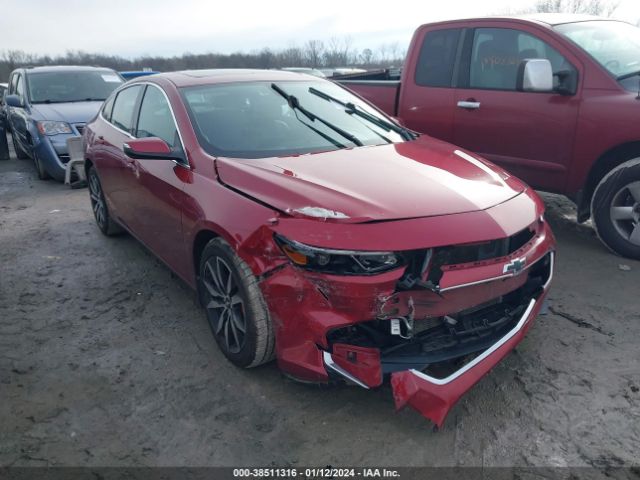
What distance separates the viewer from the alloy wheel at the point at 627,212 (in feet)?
13.8

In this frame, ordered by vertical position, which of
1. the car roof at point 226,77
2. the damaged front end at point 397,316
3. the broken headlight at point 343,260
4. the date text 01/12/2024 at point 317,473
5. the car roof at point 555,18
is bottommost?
the date text 01/12/2024 at point 317,473

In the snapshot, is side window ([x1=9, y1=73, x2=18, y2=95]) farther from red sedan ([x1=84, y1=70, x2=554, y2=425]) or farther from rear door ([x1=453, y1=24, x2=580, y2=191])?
rear door ([x1=453, y1=24, x2=580, y2=191])

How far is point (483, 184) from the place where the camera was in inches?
118

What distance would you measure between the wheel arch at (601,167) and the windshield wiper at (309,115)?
2186mm

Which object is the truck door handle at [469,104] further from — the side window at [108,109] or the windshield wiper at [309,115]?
the side window at [108,109]

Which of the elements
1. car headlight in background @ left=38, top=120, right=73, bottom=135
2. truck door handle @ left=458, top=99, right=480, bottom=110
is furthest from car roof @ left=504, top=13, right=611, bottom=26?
car headlight in background @ left=38, top=120, right=73, bottom=135

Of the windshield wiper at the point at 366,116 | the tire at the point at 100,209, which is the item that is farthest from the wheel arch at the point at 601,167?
the tire at the point at 100,209

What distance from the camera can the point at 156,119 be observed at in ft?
12.8

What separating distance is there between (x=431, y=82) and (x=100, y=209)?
11.9 feet

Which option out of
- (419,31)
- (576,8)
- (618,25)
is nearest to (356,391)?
(419,31)

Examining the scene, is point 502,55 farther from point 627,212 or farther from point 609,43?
point 627,212

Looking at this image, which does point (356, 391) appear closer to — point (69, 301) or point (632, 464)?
point (632, 464)

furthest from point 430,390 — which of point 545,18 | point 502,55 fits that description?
point 545,18

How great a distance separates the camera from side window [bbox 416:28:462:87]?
517cm
